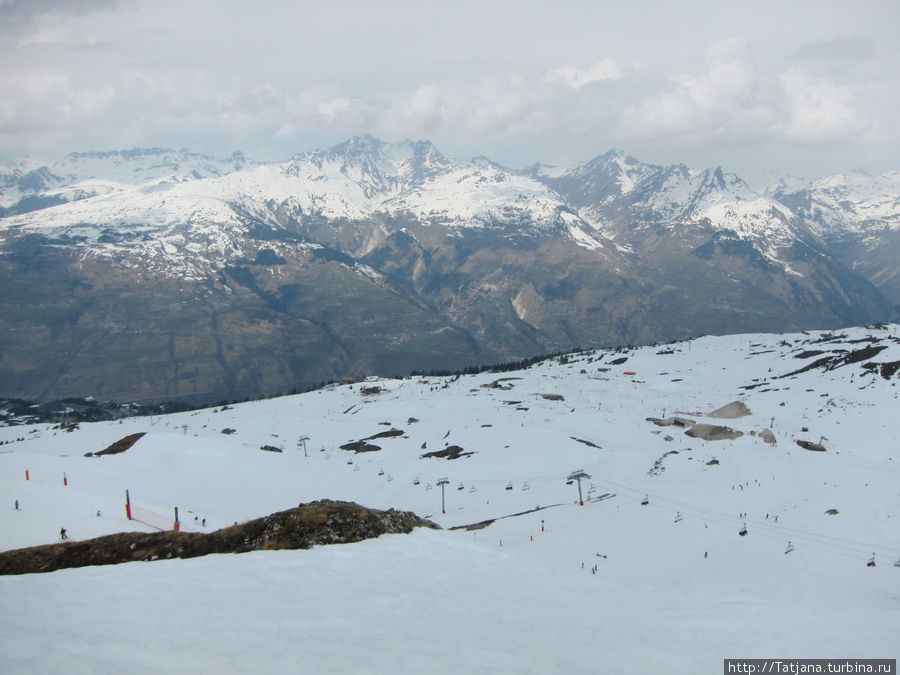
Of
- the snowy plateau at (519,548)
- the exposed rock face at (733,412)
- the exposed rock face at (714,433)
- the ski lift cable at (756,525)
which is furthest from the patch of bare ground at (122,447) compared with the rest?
the exposed rock face at (733,412)

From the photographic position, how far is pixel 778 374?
404ft

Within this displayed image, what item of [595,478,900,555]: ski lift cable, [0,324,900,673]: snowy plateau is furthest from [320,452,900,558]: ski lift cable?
[0,324,900,673]: snowy plateau

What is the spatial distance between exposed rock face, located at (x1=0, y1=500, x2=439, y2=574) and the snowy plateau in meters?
1.72

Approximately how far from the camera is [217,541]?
29969 mm

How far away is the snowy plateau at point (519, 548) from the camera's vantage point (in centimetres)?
1608

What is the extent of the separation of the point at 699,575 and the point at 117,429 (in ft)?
376

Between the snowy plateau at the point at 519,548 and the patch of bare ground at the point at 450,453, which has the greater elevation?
the snowy plateau at the point at 519,548

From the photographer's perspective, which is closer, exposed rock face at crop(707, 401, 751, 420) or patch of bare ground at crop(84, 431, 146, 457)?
patch of bare ground at crop(84, 431, 146, 457)

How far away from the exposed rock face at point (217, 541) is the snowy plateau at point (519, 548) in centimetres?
172

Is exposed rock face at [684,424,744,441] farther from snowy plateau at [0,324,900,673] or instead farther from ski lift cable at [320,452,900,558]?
ski lift cable at [320,452,900,558]


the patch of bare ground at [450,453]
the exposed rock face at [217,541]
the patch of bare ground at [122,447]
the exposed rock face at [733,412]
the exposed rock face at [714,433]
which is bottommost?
the patch of bare ground at [450,453]

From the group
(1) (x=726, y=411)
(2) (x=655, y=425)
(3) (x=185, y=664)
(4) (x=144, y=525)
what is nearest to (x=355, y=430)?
(2) (x=655, y=425)

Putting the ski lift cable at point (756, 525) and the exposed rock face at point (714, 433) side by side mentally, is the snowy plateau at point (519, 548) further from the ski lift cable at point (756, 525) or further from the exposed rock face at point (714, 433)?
the exposed rock face at point (714, 433)

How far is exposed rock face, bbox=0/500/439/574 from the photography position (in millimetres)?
27625
